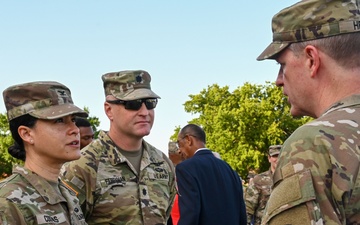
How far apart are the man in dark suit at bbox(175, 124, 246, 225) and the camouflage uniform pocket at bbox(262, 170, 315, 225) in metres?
4.36

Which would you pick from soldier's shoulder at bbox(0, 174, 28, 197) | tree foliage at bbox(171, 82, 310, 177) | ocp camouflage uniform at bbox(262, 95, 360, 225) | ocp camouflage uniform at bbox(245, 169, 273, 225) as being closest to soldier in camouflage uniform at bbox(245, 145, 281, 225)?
ocp camouflage uniform at bbox(245, 169, 273, 225)

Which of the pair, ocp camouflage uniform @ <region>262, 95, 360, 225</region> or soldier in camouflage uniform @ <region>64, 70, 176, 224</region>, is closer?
ocp camouflage uniform @ <region>262, 95, 360, 225</region>

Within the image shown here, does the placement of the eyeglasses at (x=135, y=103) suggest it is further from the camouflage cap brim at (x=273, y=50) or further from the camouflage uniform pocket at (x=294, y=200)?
the camouflage uniform pocket at (x=294, y=200)

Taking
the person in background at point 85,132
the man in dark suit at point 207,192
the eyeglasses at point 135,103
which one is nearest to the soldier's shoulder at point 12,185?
the eyeglasses at point 135,103

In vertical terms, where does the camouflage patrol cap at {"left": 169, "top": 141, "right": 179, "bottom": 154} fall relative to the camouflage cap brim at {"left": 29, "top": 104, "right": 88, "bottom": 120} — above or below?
below

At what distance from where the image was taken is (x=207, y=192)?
255 inches

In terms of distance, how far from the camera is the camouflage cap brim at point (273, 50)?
232 centimetres

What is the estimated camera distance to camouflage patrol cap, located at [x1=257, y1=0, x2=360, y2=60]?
222cm

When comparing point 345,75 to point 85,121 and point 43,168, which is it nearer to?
point 43,168

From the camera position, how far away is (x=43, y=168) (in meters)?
3.93

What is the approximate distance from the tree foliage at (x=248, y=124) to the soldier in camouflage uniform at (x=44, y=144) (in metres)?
45.3

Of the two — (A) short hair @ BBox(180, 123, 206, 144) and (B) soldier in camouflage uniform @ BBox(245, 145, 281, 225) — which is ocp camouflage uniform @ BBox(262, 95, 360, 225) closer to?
(A) short hair @ BBox(180, 123, 206, 144)

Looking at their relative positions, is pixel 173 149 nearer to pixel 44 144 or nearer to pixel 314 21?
pixel 44 144

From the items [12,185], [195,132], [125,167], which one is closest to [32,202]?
[12,185]
